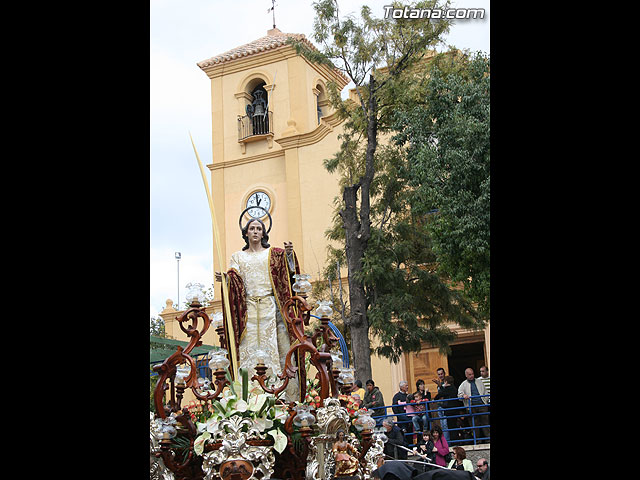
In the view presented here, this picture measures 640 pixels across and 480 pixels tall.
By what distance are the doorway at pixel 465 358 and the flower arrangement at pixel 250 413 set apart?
15.2 meters

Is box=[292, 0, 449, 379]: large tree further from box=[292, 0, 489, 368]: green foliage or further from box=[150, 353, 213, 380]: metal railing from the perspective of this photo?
box=[150, 353, 213, 380]: metal railing

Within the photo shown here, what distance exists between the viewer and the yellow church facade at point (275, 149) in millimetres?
19203

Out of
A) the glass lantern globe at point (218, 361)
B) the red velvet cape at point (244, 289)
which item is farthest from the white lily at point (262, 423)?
the red velvet cape at point (244, 289)

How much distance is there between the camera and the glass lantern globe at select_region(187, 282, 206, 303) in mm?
4426

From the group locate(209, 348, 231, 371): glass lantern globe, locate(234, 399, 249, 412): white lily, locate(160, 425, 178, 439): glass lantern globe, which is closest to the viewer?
locate(160, 425, 178, 439): glass lantern globe

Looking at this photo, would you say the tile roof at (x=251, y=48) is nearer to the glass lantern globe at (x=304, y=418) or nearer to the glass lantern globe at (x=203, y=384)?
the glass lantern globe at (x=203, y=384)

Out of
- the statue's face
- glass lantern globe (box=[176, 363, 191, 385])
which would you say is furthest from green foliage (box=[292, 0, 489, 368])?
glass lantern globe (box=[176, 363, 191, 385])

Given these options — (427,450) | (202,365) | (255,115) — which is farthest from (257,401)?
(255,115)

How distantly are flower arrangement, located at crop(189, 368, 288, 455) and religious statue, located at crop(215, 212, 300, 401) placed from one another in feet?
4.88

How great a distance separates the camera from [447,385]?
35.0 feet
